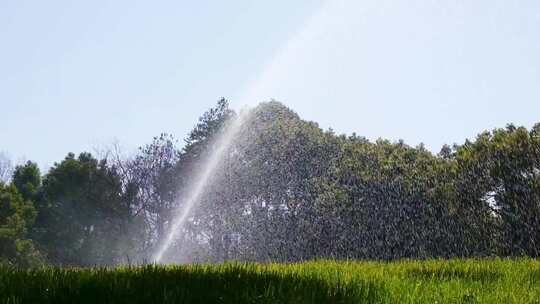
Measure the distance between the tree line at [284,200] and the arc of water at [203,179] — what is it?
0.62 metres

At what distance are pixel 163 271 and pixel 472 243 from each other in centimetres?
2077

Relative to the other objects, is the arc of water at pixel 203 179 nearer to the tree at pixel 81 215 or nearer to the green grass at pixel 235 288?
the tree at pixel 81 215

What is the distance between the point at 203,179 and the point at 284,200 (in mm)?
9772

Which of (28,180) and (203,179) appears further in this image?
(28,180)

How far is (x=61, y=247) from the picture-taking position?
40.6 metres

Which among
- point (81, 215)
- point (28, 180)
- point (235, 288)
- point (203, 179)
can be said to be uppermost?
point (203, 179)

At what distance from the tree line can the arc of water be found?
0.62m

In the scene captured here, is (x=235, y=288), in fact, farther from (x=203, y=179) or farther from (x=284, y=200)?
(x=203, y=179)

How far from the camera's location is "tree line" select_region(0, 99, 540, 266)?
24356mm

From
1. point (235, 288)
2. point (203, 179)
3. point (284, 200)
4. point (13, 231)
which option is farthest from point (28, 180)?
point (235, 288)

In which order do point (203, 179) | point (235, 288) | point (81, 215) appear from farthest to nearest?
point (81, 215), point (203, 179), point (235, 288)

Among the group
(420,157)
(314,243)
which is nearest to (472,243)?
(420,157)

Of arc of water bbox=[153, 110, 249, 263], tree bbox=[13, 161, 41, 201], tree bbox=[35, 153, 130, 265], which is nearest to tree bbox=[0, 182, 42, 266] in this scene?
tree bbox=[35, 153, 130, 265]

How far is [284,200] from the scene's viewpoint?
33031mm
